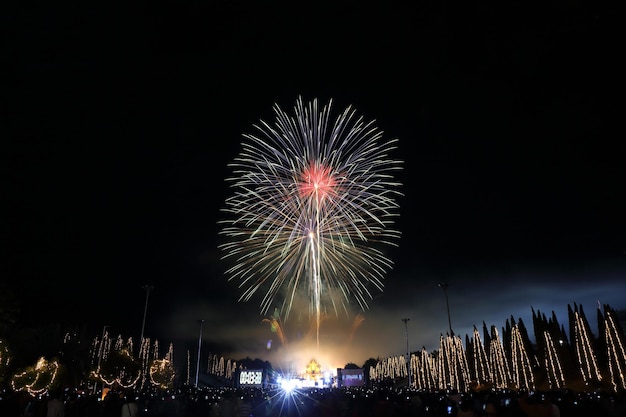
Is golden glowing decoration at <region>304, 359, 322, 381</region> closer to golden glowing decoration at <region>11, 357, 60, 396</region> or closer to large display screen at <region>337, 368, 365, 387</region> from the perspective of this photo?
large display screen at <region>337, 368, 365, 387</region>

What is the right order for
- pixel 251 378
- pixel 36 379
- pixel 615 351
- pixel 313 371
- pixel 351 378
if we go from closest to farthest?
1. pixel 36 379
2. pixel 615 351
3. pixel 251 378
4. pixel 351 378
5. pixel 313 371

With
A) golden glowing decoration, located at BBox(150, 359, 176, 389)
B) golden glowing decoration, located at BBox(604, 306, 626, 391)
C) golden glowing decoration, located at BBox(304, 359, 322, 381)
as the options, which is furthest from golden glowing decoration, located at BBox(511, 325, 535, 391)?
golden glowing decoration, located at BBox(150, 359, 176, 389)

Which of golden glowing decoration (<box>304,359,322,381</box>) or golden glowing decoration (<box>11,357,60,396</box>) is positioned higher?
golden glowing decoration (<box>304,359,322,381</box>)

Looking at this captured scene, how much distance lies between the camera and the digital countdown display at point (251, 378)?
90.8m

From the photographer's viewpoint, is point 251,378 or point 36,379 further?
point 251,378

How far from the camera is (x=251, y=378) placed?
3617 inches

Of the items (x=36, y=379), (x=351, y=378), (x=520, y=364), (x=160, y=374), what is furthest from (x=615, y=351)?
(x=160, y=374)

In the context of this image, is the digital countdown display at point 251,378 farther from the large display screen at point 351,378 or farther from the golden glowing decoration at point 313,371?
the large display screen at point 351,378

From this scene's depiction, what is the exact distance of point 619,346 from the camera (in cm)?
4288

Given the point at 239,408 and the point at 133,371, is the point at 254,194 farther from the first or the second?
the point at 133,371

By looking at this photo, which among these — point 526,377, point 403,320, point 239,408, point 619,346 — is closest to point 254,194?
point 239,408

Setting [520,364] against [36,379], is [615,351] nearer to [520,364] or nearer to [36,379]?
[520,364]

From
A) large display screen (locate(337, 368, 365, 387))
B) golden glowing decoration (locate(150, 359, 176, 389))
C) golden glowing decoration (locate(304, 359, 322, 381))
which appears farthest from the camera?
golden glowing decoration (locate(304, 359, 322, 381))

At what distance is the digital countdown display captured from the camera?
90.8 metres
